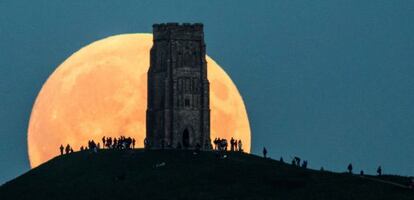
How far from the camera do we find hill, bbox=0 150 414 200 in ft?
580

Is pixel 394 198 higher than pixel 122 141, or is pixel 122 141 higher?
pixel 122 141

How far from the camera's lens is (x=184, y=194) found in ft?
581

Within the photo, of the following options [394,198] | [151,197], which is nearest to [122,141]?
[151,197]

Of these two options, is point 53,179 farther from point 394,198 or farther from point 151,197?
point 394,198

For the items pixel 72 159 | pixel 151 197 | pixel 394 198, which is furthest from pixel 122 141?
pixel 394 198

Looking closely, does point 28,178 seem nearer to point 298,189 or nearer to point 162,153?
point 162,153

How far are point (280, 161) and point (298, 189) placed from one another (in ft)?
54.7

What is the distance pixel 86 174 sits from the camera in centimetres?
18875

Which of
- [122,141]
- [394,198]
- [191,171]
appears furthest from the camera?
[122,141]

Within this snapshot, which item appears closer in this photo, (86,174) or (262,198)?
(262,198)

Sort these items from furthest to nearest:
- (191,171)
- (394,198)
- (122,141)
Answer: (122,141) → (191,171) → (394,198)

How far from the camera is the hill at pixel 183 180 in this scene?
17675cm

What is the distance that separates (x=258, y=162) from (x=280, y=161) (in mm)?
3837

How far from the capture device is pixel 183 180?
598ft
